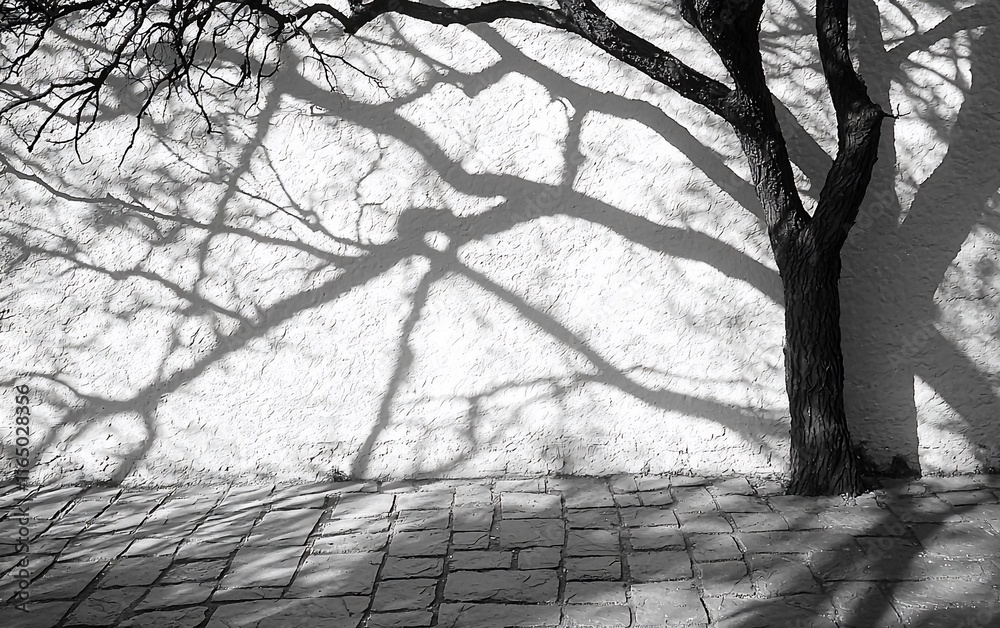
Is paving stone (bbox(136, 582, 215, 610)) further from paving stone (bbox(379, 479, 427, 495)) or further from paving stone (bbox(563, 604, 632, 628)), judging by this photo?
paving stone (bbox(563, 604, 632, 628))

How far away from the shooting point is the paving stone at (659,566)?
3488 mm

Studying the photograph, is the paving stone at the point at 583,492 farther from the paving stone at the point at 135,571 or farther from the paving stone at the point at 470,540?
the paving stone at the point at 135,571

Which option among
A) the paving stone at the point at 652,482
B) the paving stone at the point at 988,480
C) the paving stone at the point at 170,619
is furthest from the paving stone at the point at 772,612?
the paving stone at the point at 170,619

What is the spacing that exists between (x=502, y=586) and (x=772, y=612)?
107 centimetres

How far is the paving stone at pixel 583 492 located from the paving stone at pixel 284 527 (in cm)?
129

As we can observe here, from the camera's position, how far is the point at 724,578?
3.45m

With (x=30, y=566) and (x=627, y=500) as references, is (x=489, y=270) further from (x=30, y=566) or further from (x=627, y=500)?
(x=30, y=566)

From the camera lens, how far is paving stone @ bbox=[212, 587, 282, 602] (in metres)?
3.46

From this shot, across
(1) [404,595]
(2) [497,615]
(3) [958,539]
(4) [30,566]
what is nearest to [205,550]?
(4) [30,566]

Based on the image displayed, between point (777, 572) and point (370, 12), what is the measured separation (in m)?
3.23

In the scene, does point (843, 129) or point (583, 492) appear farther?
point (583, 492)

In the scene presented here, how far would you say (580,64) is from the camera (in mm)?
4531

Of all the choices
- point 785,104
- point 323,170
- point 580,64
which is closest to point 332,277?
point 323,170

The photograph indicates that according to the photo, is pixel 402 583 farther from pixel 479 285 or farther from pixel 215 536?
pixel 479 285
